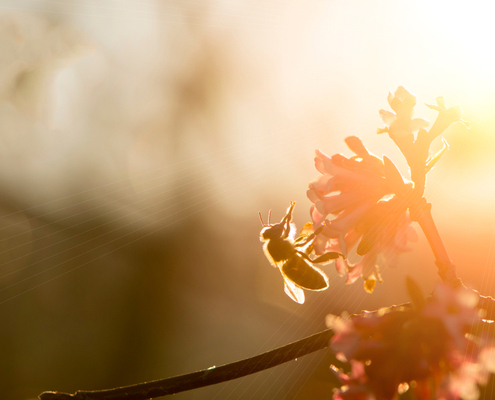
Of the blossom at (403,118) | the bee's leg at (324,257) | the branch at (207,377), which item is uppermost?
the blossom at (403,118)

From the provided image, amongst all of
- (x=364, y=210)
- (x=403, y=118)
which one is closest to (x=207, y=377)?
(x=364, y=210)

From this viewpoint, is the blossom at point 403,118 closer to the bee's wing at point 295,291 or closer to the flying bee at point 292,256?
the flying bee at point 292,256

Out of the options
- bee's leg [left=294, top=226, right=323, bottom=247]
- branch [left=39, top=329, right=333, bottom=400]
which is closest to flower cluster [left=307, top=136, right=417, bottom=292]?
bee's leg [left=294, top=226, right=323, bottom=247]

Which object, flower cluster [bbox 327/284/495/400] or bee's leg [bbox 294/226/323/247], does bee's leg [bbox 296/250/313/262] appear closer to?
bee's leg [bbox 294/226/323/247]

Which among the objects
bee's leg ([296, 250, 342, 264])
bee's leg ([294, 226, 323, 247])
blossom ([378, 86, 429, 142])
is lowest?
bee's leg ([296, 250, 342, 264])

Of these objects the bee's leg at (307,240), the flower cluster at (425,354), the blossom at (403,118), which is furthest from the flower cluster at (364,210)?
the flower cluster at (425,354)

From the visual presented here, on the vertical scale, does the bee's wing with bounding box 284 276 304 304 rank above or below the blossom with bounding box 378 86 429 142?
below

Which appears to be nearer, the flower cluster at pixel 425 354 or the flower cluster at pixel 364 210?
the flower cluster at pixel 425 354
